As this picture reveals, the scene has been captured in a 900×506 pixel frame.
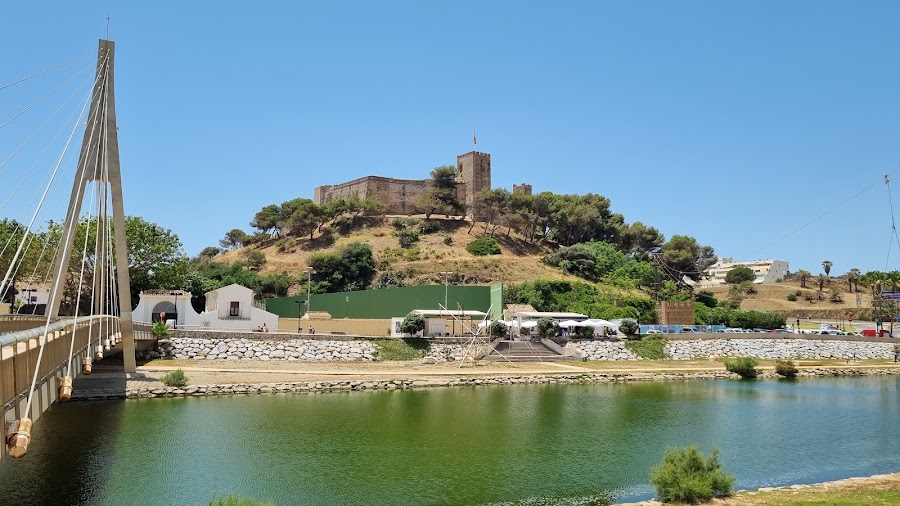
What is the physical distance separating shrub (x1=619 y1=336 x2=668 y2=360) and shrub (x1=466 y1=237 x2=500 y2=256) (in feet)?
118

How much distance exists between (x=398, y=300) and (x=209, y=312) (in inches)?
561

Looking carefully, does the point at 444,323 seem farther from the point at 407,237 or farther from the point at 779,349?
the point at 407,237

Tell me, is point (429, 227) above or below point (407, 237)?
above

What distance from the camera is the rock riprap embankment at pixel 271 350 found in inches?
1628

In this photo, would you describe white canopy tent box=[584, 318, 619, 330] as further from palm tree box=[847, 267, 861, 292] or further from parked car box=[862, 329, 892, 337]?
palm tree box=[847, 267, 861, 292]

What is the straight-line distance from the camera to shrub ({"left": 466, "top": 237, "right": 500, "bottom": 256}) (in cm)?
8756

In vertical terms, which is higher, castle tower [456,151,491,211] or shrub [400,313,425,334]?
castle tower [456,151,491,211]

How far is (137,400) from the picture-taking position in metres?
30.7

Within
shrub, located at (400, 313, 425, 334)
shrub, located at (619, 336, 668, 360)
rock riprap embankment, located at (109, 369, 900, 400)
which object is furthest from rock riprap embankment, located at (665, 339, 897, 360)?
shrub, located at (400, 313, 425, 334)

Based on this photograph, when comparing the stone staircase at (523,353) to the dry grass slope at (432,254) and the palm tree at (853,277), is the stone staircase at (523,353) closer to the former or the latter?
the dry grass slope at (432,254)

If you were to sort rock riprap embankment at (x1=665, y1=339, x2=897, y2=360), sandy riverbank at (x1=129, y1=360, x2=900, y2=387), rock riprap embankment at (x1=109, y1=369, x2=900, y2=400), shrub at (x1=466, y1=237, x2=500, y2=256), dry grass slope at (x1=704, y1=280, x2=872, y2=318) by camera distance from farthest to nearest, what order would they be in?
dry grass slope at (x1=704, y1=280, x2=872, y2=318) < shrub at (x1=466, y1=237, x2=500, y2=256) < rock riprap embankment at (x1=665, y1=339, x2=897, y2=360) < sandy riverbank at (x1=129, y1=360, x2=900, y2=387) < rock riprap embankment at (x1=109, y1=369, x2=900, y2=400)

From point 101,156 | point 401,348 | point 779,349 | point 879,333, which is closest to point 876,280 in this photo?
point 879,333

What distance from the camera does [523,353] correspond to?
48.2 m

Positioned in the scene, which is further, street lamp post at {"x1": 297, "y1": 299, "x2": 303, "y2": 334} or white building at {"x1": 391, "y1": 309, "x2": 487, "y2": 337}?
street lamp post at {"x1": 297, "y1": 299, "x2": 303, "y2": 334}
